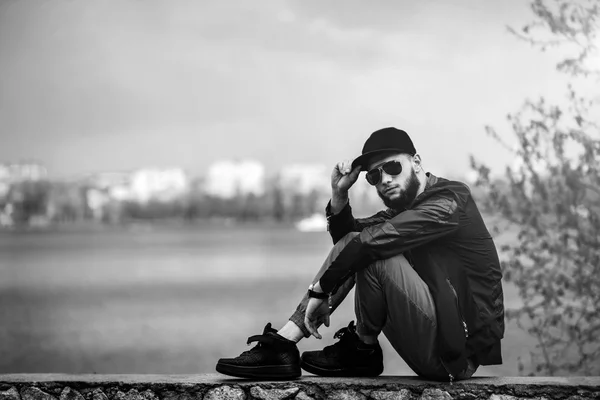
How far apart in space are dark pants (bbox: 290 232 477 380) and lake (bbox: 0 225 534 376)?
7.17 meters

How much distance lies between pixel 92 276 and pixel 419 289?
36670 mm

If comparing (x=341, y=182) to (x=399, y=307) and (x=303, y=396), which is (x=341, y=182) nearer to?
(x=399, y=307)

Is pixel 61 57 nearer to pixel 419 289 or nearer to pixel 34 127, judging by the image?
pixel 34 127

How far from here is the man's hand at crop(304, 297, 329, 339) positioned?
9.52 ft

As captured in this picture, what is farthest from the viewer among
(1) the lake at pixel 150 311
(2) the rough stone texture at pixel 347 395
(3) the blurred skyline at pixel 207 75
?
(3) the blurred skyline at pixel 207 75

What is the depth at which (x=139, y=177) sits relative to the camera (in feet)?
163

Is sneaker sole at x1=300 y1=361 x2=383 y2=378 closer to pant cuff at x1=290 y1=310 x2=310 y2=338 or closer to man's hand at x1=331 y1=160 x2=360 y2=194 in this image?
pant cuff at x1=290 y1=310 x2=310 y2=338

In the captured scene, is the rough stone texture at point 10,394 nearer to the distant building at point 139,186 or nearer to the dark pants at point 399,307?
the dark pants at point 399,307

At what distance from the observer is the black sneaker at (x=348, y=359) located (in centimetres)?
307

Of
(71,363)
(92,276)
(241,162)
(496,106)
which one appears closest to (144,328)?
(71,363)

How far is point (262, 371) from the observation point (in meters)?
3.03

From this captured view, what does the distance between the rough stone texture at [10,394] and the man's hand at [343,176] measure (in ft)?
5.26

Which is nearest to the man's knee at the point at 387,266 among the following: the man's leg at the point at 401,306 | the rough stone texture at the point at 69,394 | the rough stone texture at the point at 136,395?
the man's leg at the point at 401,306

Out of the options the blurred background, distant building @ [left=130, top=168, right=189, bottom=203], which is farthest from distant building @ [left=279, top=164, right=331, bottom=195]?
distant building @ [left=130, top=168, right=189, bottom=203]
